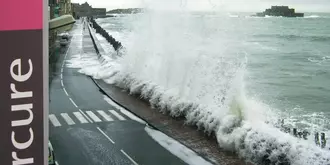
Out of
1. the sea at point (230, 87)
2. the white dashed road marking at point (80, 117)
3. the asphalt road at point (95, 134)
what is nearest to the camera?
the asphalt road at point (95, 134)

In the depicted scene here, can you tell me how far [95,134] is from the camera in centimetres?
1858

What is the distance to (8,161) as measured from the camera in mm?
5457

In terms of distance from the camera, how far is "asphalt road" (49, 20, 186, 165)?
1558 centimetres

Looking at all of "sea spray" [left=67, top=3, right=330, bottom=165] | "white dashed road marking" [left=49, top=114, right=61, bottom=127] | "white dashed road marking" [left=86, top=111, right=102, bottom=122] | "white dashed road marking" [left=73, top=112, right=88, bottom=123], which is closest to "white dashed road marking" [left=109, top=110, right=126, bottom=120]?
"white dashed road marking" [left=86, top=111, right=102, bottom=122]

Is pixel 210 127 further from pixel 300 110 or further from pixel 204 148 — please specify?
pixel 300 110

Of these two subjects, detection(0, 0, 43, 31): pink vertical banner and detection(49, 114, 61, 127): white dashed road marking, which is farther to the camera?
detection(49, 114, 61, 127): white dashed road marking

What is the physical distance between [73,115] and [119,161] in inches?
293

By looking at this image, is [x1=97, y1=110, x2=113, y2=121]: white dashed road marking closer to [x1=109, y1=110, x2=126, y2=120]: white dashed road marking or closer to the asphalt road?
the asphalt road

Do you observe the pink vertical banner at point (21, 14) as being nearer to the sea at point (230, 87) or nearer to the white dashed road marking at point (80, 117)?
the sea at point (230, 87)

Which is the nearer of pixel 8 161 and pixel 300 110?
pixel 8 161

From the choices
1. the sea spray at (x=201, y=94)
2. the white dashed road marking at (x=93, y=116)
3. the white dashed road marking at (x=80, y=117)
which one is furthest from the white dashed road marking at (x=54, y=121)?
the sea spray at (x=201, y=94)

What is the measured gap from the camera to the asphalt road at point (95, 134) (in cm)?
1558

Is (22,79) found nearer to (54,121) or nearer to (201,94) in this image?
(54,121)

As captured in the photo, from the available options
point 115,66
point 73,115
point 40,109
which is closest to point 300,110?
point 115,66
